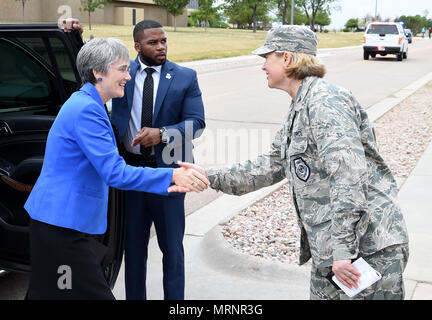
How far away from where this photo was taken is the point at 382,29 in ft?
101

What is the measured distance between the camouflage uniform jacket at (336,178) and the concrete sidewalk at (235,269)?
61.9 inches

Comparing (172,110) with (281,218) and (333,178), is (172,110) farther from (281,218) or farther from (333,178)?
(281,218)

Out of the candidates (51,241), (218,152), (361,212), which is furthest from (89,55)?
(218,152)

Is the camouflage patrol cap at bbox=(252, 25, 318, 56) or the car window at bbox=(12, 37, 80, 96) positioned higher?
the camouflage patrol cap at bbox=(252, 25, 318, 56)

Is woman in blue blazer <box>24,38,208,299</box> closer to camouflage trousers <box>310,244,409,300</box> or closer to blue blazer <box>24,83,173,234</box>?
blue blazer <box>24,83,173,234</box>

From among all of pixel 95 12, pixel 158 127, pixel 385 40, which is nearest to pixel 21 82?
pixel 158 127

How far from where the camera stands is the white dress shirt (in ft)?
11.8

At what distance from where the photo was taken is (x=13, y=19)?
55.7 metres

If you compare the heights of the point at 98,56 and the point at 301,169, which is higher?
the point at 98,56

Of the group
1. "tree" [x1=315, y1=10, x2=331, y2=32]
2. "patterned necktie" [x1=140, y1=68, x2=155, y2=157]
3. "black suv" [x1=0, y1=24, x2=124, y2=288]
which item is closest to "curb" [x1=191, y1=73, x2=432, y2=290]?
"black suv" [x1=0, y1=24, x2=124, y2=288]

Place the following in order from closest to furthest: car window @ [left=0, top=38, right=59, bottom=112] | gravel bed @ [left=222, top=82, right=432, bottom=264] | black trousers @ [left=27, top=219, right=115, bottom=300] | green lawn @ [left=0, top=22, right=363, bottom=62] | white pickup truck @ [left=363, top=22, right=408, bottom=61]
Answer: black trousers @ [left=27, top=219, right=115, bottom=300] < car window @ [left=0, top=38, right=59, bottom=112] < gravel bed @ [left=222, top=82, right=432, bottom=264] < white pickup truck @ [left=363, top=22, right=408, bottom=61] < green lawn @ [left=0, top=22, right=363, bottom=62]

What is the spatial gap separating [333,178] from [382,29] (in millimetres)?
30229

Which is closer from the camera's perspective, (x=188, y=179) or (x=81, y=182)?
(x=81, y=182)
